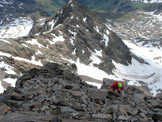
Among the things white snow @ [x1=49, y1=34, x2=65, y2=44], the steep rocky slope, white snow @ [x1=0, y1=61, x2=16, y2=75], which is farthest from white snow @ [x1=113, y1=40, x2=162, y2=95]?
white snow @ [x1=0, y1=61, x2=16, y2=75]

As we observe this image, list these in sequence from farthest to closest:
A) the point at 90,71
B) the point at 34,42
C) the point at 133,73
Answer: the point at 133,73, the point at 90,71, the point at 34,42

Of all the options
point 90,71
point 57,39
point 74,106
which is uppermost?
point 57,39

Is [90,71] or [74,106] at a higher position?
[90,71]

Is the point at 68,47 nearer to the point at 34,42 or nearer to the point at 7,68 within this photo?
the point at 34,42

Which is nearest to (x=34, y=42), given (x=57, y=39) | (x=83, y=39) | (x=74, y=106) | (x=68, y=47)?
(x=57, y=39)

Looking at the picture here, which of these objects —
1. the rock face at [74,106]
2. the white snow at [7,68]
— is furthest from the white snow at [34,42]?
the rock face at [74,106]

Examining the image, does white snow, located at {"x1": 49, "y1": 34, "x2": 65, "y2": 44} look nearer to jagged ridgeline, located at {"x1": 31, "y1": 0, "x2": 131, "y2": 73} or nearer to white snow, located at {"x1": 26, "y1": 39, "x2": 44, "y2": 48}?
jagged ridgeline, located at {"x1": 31, "y1": 0, "x2": 131, "y2": 73}

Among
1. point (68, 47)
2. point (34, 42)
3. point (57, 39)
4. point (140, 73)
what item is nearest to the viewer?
point (34, 42)

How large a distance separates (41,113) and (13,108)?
2191 millimetres

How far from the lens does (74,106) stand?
17.6 metres

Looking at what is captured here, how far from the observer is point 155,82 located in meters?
131

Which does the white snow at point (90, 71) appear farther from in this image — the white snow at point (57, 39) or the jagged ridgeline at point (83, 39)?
the white snow at point (57, 39)

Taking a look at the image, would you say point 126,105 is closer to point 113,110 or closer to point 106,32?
point 113,110

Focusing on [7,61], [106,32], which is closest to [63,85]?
[7,61]
